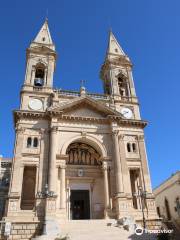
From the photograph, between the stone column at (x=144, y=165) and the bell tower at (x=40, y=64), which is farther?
the bell tower at (x=40, y=64)

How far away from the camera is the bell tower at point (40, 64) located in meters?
27.0

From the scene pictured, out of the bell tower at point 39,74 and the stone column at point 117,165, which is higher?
the bell tower at point 39,74

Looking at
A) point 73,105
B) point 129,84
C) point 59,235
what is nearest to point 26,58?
point 73,105

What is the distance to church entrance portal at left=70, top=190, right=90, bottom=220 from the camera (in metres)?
Answer: 22.9

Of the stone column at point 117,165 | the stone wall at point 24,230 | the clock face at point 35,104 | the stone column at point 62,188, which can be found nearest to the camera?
the stone wall at point 24,230

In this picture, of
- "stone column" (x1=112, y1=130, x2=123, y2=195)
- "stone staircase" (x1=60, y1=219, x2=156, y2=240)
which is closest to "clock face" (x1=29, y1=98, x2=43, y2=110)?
"stone column" (x1=112, y1=130, x2=123, y2=195)

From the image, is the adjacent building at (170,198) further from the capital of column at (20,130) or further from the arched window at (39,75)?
the arched window at (39,75)

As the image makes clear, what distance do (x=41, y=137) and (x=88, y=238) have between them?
10.4m

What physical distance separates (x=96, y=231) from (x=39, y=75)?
749 inches

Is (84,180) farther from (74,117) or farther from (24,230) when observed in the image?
(24,230)

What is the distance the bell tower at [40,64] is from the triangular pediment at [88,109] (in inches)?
157

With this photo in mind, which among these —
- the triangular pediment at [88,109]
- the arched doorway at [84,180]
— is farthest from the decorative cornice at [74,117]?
the arched doorway at [84,180]

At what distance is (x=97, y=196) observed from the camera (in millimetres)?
23750

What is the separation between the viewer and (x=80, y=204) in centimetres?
2336
